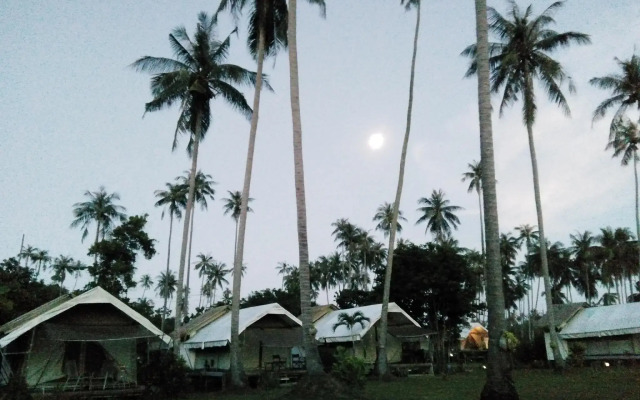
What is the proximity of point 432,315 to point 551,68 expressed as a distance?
23.0 meters

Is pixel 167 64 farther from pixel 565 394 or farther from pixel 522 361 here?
pixel 522 361

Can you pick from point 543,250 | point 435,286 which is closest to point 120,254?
point 435,286

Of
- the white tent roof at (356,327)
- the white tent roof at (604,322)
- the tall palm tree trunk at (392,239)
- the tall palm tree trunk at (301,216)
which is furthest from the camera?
the white tent roof at (604,322)

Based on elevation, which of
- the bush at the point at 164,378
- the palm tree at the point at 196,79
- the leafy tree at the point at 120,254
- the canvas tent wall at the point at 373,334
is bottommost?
the bush at the point at 164,378

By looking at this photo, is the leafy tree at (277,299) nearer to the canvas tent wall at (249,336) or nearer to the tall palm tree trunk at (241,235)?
the canvas tent wall at (249,336)

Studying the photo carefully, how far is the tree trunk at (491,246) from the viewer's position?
10.6m

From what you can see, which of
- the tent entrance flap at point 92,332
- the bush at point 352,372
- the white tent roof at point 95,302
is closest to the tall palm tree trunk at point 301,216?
the bush at point 352,372

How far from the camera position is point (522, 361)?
3928 cm

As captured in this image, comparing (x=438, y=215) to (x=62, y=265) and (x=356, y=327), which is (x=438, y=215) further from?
(x=62, y=265)

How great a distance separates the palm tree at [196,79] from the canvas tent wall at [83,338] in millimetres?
3453

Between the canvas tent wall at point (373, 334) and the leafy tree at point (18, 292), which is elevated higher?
the leafy tree at point (18, 292)

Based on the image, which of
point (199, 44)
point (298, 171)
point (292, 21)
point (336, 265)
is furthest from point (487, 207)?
point (336, 265)

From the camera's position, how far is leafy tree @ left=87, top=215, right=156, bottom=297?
39594 mm

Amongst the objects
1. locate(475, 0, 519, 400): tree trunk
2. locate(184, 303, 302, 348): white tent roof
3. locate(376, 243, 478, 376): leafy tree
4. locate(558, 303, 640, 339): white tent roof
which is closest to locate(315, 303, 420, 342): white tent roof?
Answer: locate(184, 303, 302, 348): white tent roof
